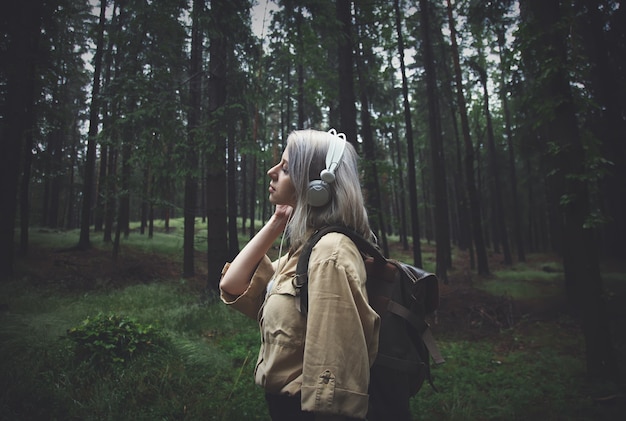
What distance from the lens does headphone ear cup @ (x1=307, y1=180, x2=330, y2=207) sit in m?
1.65

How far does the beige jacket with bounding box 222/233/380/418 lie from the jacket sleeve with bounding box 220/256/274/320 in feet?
1.34

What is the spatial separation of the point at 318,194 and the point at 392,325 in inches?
28.8

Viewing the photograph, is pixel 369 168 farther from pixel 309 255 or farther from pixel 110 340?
pixel 309 255

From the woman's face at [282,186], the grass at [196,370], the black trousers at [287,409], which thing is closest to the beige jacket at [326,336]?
the black trousers at [287,409]

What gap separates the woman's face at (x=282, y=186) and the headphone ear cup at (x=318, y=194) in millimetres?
212

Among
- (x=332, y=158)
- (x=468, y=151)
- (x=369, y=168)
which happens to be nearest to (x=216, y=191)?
(x=369, y=168)

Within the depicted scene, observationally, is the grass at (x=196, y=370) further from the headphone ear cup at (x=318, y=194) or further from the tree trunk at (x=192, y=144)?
the tree trunk at (x=192, y=144)

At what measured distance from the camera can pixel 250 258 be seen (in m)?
2.02

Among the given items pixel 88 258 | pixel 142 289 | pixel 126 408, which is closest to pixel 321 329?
pixel 126 408

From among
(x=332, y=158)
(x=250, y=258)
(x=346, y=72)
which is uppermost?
(x=346, y=72)

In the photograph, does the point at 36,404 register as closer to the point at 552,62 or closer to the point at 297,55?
the point at 297,55

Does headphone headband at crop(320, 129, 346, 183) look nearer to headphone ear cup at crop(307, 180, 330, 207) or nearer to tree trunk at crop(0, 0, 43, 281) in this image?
headphone ear cup at crop(307, 180, 330, 207)

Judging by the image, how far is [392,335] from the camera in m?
1.56

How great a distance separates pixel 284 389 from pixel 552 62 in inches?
251
